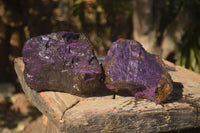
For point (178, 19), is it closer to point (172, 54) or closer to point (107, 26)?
point (172, 54)

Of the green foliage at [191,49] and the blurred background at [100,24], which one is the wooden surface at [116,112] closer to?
the blurred background at [100,24]

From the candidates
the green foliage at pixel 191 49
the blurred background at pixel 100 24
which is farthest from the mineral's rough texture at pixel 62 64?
the green foliage at pixel 191 49

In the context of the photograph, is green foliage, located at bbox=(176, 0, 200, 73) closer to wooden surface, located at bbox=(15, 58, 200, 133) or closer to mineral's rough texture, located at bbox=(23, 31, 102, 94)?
wooden surface, located at bbox=(15, 58, 200, 133)

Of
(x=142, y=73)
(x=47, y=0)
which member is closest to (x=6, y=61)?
(x=47, y=0)

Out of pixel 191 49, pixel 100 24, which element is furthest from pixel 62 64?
pixel 191 49

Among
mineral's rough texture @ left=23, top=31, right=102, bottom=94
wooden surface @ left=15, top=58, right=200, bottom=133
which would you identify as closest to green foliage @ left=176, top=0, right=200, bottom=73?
wooden surface @ left=15, top=58, right=200, bottom=133
